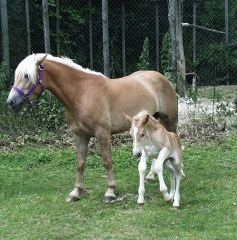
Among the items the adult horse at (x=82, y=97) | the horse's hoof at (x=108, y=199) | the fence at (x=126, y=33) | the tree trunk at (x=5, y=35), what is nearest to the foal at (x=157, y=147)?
the horse's hoof at (x=108, y=199)

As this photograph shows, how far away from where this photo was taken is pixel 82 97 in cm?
661

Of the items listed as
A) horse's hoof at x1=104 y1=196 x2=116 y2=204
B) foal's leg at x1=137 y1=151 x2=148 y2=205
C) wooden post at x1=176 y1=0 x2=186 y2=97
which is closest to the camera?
foal's leg at x1=137 y1=151 x2=148 y2=205

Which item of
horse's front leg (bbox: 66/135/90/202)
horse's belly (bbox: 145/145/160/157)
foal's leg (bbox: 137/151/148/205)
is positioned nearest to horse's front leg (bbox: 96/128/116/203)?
horse's front leg (bbox: 66/135/90/202)

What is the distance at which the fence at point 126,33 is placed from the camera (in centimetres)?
1388

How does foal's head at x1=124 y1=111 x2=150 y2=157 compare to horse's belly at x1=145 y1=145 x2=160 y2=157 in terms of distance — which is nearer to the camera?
foal's head at x1=124 y1=111 x2=150 y2=157

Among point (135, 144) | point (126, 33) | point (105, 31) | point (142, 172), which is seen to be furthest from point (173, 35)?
point (135, 144)

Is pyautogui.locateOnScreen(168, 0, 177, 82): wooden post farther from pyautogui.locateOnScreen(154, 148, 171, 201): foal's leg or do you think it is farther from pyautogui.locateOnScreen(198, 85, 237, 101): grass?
pyautogui.locateOnScreen(154, 148, 171, 201): foal's leg

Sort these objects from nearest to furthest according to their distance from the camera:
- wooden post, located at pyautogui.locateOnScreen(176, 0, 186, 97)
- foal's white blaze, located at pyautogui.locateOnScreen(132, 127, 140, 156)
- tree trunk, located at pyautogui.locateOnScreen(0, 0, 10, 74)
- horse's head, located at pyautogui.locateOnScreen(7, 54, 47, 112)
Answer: foal's white blaze, located at pyautogui.locateOnScreen(132, 127, 140, 156), horse's head, located at pyautogui.locateOnScreen(7, 54, 47, 112), wooden post, located at pyautogui.locateOnScreen(176, 0, 186, 97), tree trunk, located at pyautogui.locateOnScreen(0, 0, 10, 74)

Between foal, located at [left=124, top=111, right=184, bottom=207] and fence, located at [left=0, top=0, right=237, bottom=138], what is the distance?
7635 mm

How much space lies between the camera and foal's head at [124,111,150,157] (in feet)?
18.9

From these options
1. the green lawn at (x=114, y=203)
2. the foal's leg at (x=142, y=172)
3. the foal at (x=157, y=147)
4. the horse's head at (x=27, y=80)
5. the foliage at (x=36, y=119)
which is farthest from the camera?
the foliage at (x=36, y=119)

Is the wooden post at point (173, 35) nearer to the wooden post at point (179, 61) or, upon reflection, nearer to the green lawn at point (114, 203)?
the wooden post at point (179, 61)

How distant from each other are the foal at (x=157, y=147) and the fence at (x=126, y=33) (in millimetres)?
7635

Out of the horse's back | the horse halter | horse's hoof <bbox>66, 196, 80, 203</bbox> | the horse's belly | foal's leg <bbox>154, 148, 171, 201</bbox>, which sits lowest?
horse's hoof <bbox>66, 196, 80, 203</bbox>
